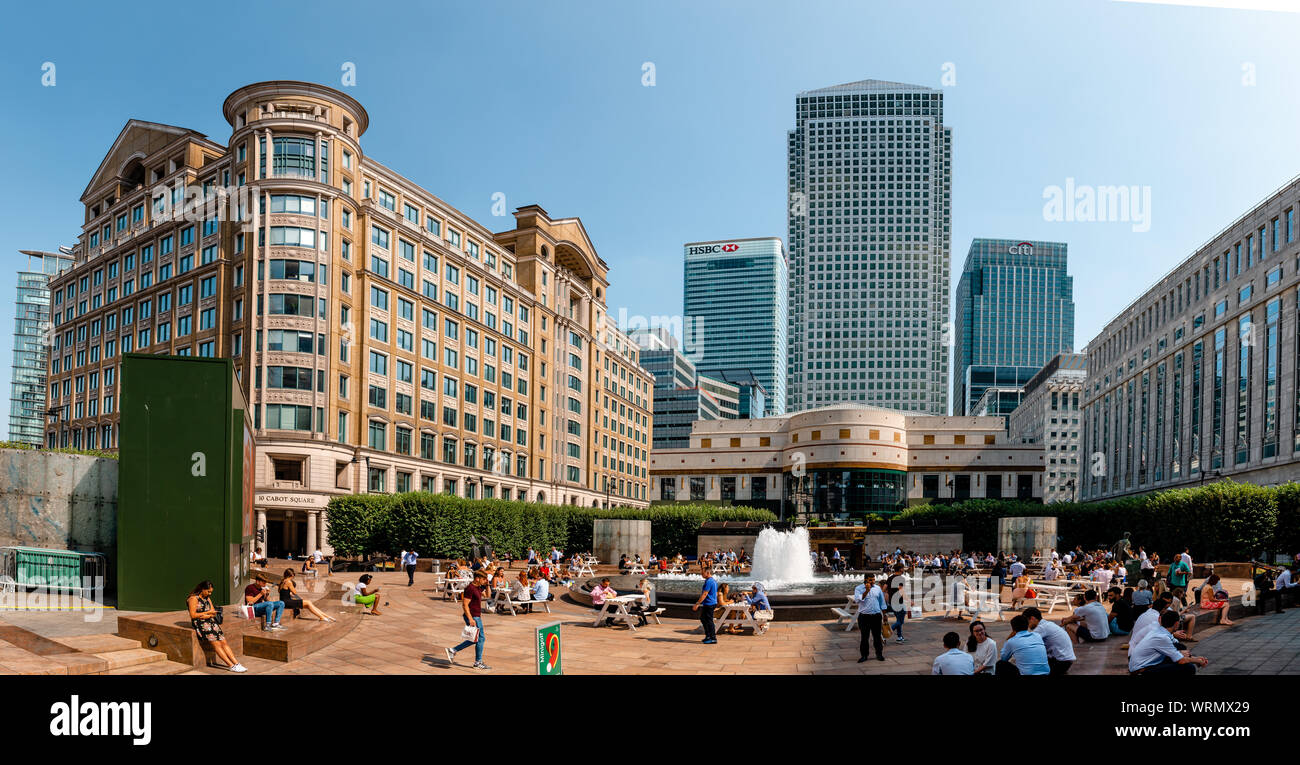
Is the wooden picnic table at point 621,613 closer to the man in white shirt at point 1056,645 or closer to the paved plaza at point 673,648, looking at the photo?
the paved plaza at point 673,648

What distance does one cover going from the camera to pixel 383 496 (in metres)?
47.8

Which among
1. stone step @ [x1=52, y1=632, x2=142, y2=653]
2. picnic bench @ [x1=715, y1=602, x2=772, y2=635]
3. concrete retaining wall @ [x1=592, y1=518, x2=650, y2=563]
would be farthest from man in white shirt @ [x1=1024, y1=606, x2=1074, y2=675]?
concrete retaining wall @ [x1=592, y1=518, x2=650, y2=563]

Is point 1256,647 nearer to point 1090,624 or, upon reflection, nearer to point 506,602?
point 1090,624

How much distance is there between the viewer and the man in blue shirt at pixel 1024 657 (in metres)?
10.6

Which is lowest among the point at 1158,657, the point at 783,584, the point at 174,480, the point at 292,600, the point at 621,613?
the point at 783,584

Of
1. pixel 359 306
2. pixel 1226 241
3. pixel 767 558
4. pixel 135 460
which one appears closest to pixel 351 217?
pixel 359 306

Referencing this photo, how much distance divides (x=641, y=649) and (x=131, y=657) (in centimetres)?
934

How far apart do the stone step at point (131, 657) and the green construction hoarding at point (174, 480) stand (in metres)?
5.07

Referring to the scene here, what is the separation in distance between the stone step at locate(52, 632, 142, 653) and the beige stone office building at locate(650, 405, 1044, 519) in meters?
86.0

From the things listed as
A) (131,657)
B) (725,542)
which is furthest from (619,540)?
(131,657)

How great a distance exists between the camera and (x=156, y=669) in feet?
41.0

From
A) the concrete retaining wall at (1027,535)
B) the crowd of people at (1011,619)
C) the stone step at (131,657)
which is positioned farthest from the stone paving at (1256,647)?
the concrete retaining wall at (1027,535)

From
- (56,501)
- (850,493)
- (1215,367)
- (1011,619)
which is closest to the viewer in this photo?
(1011,619)
